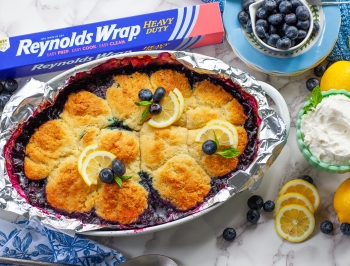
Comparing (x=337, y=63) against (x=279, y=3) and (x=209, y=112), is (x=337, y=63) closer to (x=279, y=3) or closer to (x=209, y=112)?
(x=279, y=3)

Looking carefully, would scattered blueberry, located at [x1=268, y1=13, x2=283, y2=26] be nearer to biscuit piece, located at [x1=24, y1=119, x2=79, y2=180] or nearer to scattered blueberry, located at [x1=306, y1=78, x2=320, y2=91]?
scattered blueberry, located at [x1=306, y1=78, x2=320, y2=91]

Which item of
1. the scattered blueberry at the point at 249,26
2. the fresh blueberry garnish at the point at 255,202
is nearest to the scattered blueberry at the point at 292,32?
the scattered blueberry at the point at 249,26

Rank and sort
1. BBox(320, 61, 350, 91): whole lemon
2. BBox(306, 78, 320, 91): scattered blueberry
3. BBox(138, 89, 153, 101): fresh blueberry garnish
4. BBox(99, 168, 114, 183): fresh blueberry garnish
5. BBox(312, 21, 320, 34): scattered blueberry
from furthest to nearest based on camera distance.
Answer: BBox(306, 78, 320, 91): scattered blueberry
BBox(312, 21, 320, 34): scattered blueberry
BBox(320, 61, 350, 91): whole lemon
BBox(138, 89, 153, 101): fresh blueberry garnish
BBox(99, 168, 114, 183): fresh blueberry garnish

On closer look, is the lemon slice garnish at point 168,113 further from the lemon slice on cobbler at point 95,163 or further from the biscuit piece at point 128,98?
the lemon slice on cobbler at point 95,163

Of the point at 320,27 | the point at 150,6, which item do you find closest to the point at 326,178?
the point at 320,27

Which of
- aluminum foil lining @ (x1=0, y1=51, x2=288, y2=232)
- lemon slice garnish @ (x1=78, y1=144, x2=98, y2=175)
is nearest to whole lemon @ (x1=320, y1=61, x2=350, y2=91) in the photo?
aluminum foil lining @ (x1=0, y1=51, x2=288, y2=232)

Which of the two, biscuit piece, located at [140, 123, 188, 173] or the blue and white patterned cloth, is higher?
biscuit piece, located at [140, 123, 188, 173]

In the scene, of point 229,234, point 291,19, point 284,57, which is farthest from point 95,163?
point 291,19
